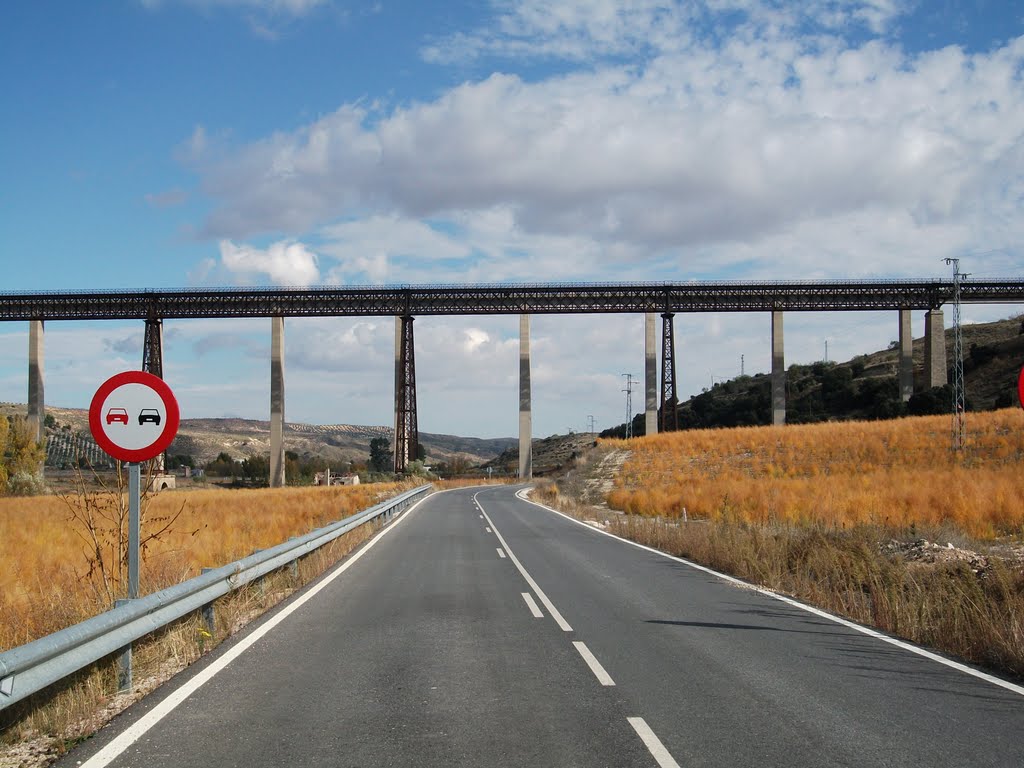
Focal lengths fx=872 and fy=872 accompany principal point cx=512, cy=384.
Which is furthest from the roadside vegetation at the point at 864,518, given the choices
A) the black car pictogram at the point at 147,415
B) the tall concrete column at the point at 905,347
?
the tall concrete column at the point at 905,347

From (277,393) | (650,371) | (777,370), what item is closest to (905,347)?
(777,370)

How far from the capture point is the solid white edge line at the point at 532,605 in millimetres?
11266

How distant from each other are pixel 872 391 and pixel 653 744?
296ft

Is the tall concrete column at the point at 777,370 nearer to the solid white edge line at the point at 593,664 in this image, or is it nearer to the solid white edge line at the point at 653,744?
the solid white edge line at the point at 593,664

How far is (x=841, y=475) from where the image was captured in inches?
1500

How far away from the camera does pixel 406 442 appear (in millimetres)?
69250

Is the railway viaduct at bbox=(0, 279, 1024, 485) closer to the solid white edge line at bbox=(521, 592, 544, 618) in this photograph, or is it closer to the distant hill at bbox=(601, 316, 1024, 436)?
the distant hill at bbox=(601, 316, 1024, 436)

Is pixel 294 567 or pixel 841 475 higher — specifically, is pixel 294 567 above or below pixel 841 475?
below

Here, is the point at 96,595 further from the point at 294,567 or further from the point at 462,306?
the point at 462,306

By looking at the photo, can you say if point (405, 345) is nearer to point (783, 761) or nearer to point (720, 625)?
point (720, 625)

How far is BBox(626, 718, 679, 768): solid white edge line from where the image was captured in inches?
216

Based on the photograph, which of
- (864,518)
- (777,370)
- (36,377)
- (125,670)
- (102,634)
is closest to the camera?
(102,634)

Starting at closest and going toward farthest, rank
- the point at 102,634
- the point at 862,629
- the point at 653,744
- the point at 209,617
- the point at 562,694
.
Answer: the point at 653,744 < the point at 102,634 < the point at 562,694 < the point at 209,617 < the point at 862,629

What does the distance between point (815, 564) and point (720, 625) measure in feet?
16.5
